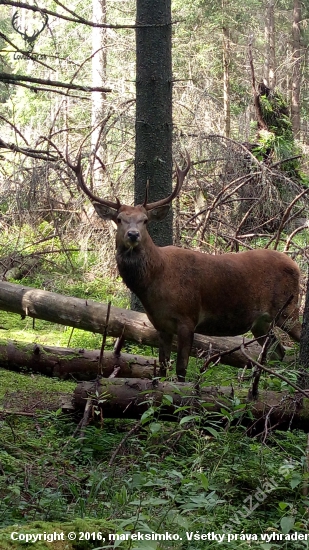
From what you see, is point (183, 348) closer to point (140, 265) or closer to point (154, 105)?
point (140, 265)

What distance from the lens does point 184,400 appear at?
16.5 feet

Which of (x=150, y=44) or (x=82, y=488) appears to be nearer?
(x=82, y=488)

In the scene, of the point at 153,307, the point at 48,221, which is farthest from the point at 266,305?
the point at 48,221

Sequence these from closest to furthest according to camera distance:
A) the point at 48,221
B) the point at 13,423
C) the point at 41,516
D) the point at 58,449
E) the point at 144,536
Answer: the point at 144,536
the point at 41,516
the point at 58,449
the point at 13,423
the point at 48,221

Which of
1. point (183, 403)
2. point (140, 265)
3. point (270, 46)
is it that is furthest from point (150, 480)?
point (270, 46)

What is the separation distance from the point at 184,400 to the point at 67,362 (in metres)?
2.48

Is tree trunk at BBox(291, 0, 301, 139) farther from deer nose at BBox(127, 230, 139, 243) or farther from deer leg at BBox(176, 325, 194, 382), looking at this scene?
deer nose at BBox(127, 230, 139, 243)

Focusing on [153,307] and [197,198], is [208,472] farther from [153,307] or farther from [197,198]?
[197,198]

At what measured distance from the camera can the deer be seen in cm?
730

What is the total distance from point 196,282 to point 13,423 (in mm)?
2815

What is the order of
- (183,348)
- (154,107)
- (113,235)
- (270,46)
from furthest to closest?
(270,46) → (113,235) → (154,107) → (183,348)

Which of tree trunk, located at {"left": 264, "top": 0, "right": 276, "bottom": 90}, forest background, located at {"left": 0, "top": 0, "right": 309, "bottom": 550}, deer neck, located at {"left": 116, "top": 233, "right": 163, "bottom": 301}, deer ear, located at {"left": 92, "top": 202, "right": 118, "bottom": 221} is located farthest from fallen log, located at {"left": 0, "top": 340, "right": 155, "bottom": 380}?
tree trunk, located at {"left": 264, "top": 0, "right": 276, "bottom": 90}

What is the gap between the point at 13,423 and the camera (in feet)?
18.6

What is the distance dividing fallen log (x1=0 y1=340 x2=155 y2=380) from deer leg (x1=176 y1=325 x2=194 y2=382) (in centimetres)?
30
